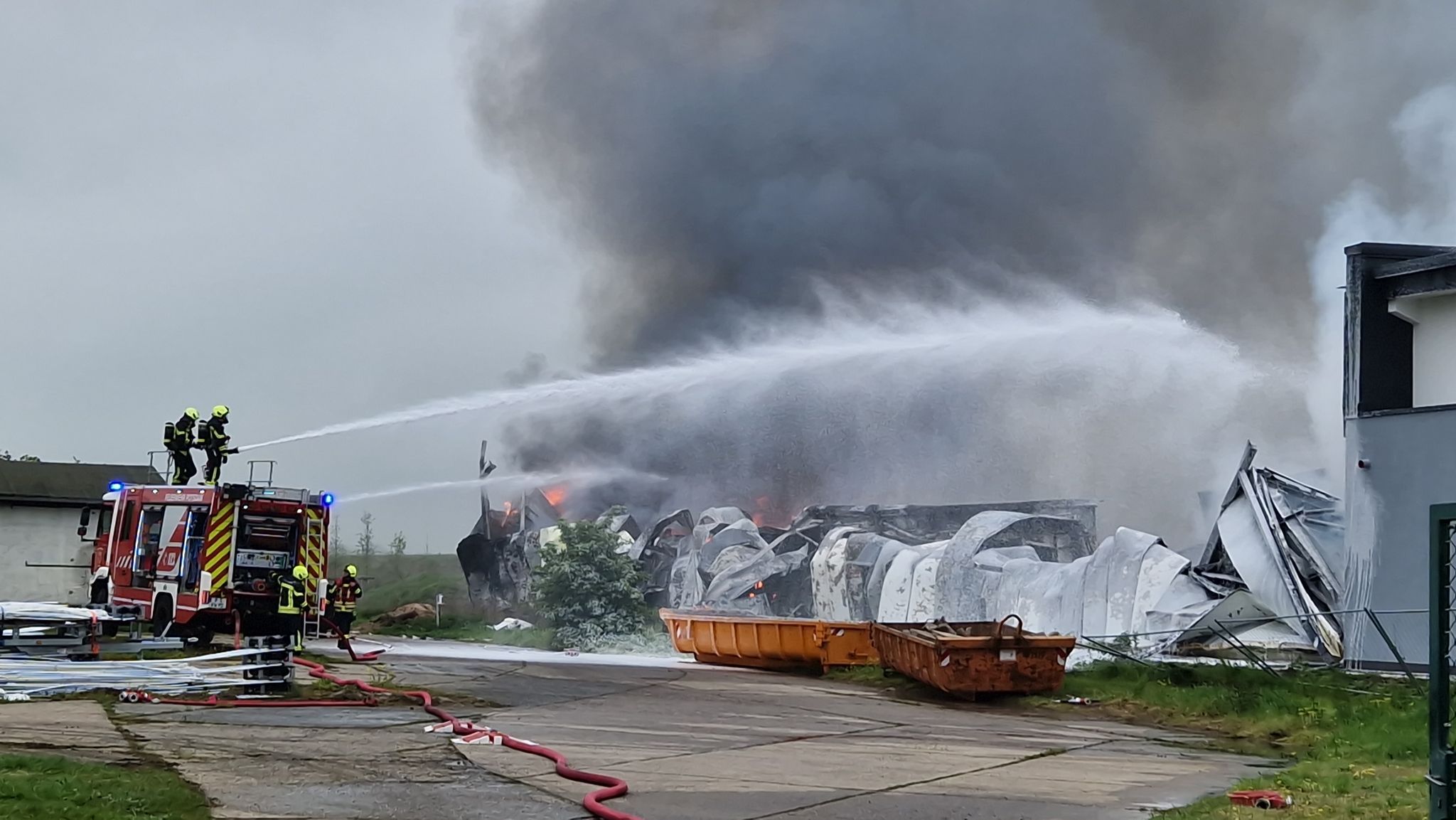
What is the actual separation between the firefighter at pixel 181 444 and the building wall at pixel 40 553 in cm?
1255

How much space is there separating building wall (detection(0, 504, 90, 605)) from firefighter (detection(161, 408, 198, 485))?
1255cm

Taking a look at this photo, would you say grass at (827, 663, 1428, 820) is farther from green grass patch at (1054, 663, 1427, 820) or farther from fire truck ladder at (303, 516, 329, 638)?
fire truck ladder at (303, 516, 329, 638)

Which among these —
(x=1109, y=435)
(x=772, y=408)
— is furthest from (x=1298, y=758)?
(x=772, y=408)

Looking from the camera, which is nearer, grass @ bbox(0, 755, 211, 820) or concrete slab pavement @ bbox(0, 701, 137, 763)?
grass @ bbox(0, 755, 211, 820)

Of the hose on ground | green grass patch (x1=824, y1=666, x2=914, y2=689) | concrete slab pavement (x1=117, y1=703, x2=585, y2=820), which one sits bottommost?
concrete slab pavement (x1=117, y1=703, x2=585, y2=820)

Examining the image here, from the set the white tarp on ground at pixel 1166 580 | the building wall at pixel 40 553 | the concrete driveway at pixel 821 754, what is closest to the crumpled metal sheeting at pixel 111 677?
the concrete driveway at pixel 821 754

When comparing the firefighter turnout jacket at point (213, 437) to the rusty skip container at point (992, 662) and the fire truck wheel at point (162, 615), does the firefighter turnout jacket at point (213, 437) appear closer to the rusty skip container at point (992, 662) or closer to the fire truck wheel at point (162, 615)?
the fire truck wheel at point (162, 615)

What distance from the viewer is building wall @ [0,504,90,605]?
98.8ft

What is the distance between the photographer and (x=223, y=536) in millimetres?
18391

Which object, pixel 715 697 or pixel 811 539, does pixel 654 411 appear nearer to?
pixel 811 539

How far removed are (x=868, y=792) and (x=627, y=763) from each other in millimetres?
1960

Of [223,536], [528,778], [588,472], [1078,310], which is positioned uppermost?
A: [1078,310]

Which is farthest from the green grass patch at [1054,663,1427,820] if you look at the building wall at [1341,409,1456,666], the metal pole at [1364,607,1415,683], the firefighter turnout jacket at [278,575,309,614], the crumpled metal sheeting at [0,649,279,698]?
the firefighter turnout jacket at [278,575,309,614]

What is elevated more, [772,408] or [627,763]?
[772,408]
